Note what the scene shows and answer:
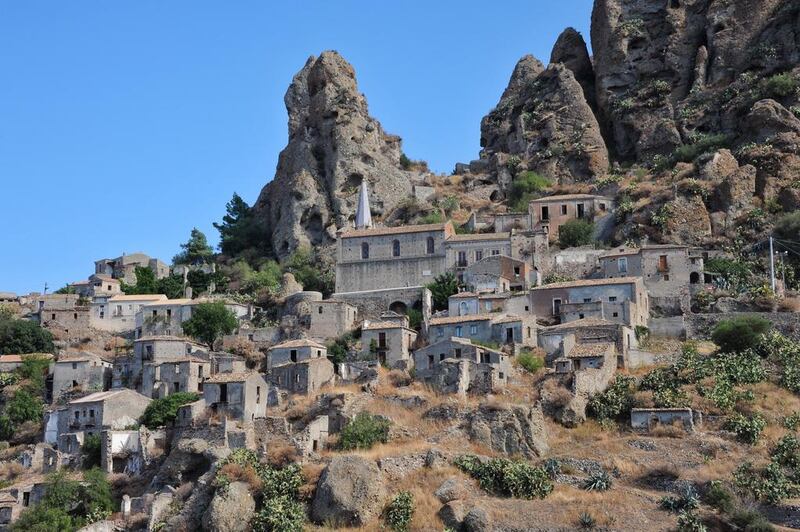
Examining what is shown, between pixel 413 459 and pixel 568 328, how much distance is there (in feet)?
54.9

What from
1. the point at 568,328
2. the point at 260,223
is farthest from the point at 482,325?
the point at 260,223

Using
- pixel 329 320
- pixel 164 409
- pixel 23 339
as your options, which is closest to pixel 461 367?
pixel 329 320

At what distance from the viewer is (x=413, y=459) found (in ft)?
155

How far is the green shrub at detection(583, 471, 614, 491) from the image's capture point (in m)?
45.6

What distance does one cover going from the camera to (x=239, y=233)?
96375 millimetres

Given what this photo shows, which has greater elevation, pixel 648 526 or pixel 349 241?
pixel 349 241

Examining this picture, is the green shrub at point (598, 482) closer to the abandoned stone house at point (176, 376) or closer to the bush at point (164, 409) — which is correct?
the bush at point (164, 409)

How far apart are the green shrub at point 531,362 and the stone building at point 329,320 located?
14.5m

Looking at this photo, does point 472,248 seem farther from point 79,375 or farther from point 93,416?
point 93,416

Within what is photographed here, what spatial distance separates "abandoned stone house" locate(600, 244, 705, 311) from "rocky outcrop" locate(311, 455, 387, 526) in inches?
1083

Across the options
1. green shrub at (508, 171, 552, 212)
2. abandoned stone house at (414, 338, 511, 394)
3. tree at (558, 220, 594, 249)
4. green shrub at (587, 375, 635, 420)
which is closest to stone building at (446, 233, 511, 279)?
tree at (558, 220, 594, 249)

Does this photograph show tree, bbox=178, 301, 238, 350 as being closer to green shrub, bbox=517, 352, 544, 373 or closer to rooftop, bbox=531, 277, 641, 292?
rooftop, bbox=531, 277, 641, 292

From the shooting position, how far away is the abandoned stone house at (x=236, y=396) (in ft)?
190

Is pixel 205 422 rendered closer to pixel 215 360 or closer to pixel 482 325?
pixel 215 360
